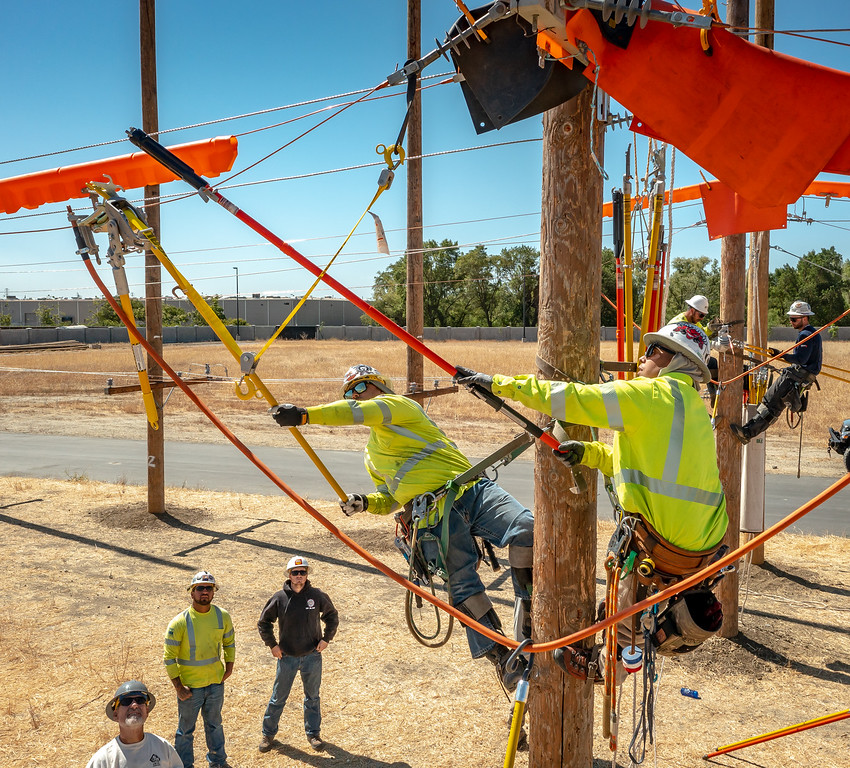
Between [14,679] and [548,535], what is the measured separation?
5314mm

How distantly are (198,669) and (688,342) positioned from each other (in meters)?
3.94

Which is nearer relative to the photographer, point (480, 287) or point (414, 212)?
point (414, 212)

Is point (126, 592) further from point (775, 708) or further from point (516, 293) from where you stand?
point (516, 293)

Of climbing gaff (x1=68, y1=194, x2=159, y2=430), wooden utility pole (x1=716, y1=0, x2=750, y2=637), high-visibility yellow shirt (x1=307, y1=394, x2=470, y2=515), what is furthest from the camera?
wooden utility pole (x1=716, y1=0, x2=750, y2=637)

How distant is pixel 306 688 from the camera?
582 cm

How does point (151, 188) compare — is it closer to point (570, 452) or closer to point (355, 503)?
point (355, 503)

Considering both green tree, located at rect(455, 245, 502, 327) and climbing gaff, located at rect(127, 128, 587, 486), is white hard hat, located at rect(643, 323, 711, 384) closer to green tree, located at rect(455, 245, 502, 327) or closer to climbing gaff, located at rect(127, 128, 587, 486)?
climbing gaff, located at rect(127, 128, 587, 486)

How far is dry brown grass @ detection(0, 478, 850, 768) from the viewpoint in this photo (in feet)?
18.6

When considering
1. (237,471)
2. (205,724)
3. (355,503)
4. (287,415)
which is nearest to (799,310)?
(355,503)

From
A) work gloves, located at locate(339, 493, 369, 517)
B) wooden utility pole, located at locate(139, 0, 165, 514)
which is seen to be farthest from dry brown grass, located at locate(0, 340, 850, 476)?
work gloves, located at locate(339, 493, 369, 517)

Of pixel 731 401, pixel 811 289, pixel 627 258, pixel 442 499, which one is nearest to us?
pixel 627 258

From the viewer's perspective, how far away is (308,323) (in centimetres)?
8725

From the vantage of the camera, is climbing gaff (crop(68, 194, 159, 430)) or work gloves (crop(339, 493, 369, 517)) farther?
work gloves (crop(339, 493, 369, 517))

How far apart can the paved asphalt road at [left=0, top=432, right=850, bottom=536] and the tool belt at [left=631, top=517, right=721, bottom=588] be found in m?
8.91
